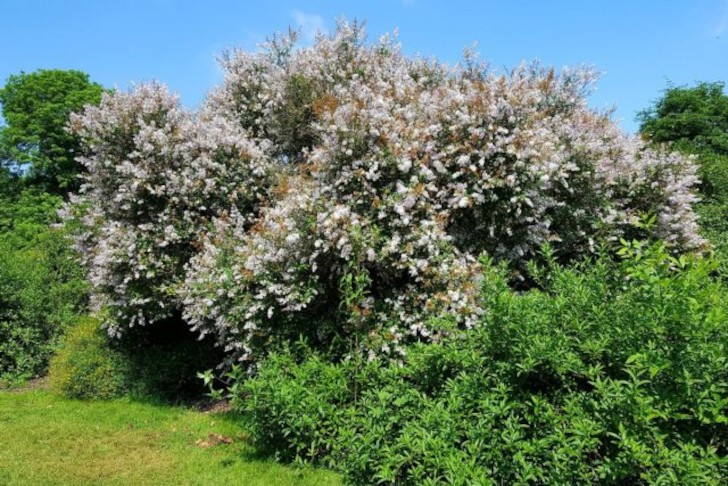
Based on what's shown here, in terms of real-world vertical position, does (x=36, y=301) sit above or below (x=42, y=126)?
below

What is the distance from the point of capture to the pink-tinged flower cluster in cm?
668

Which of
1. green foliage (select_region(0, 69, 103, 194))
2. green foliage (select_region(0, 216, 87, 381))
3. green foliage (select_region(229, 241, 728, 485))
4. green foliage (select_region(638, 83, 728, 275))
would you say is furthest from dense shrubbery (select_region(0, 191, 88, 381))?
green foliage (select_region(638, 83, 728, 275))

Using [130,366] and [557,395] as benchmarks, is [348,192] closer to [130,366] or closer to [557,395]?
[557,395]

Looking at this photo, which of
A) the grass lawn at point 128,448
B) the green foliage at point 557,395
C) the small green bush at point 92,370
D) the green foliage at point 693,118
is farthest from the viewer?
the green foliage at point 693,118

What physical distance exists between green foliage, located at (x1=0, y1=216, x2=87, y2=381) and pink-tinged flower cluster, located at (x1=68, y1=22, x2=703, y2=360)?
12.5 ft

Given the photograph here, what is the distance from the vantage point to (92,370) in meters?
10.0

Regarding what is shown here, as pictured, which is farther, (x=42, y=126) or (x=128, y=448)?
(x=42, y=126)

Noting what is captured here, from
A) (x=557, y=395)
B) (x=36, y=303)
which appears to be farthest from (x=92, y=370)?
(x=557, y=395)

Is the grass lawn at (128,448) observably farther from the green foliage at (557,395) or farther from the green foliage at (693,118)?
the green foliage at (693,118)

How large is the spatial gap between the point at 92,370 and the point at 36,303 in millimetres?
4481

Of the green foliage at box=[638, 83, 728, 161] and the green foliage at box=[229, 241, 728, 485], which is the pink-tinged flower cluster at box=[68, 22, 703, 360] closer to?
the green foliage at box=[229, 241, 728, 485]

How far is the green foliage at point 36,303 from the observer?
12820mm

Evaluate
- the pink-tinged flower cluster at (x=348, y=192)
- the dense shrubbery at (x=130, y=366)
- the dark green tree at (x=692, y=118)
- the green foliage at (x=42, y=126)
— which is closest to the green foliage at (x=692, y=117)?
the dark green tree at (x=692, y=118)

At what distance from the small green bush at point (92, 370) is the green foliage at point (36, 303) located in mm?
2674
